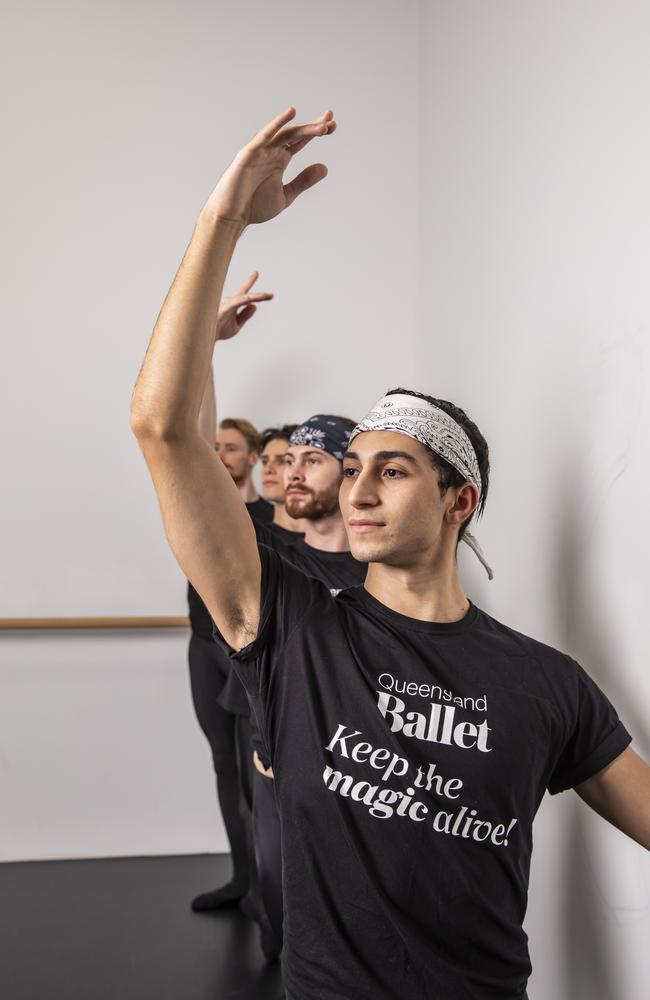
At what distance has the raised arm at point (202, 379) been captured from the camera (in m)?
1.10

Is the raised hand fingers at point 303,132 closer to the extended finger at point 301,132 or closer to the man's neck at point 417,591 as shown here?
the extended finger at point 301,132

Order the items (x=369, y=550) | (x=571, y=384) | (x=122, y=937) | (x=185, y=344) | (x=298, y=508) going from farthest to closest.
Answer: (x=122, y=937) → (x=298, y=508) → (x=571, y=384) → (x=369, y=550) → (x=185, y=344)

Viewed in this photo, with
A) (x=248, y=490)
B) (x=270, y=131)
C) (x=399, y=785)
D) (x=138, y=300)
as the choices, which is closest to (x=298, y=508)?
(x=248, y=490)

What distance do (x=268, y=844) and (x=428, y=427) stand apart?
1.28 meters

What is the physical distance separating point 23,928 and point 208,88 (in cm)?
299

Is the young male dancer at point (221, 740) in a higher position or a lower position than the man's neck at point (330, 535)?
lower

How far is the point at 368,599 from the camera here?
1394mm

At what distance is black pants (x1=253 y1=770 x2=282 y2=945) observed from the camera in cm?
220

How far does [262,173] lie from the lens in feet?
3.80

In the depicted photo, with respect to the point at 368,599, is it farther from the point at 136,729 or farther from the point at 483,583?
the point at 136,729

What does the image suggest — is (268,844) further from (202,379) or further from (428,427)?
(202,379)

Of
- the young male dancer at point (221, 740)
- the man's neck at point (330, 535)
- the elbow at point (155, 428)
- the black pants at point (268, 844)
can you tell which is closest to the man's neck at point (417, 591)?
the elbow at point (155, 428)

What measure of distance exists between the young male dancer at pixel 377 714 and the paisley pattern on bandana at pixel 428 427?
4 cm

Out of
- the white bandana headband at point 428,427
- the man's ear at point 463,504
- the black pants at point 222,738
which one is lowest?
the black pants at point 222,738
